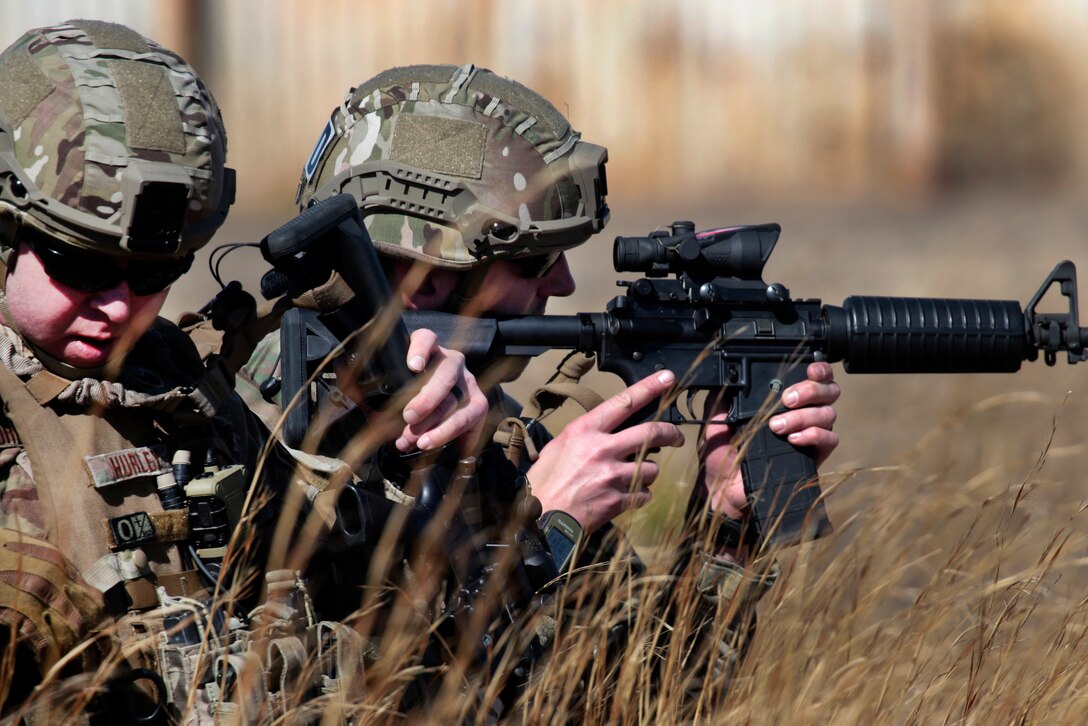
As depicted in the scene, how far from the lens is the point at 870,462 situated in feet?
24.8

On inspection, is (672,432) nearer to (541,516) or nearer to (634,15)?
(541,516)

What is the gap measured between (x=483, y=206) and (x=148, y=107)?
118 cm

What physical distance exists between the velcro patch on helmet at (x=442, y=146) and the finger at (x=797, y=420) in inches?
44.3

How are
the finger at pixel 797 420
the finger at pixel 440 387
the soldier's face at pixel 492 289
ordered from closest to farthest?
1. the finger at pixel 440 387
2. the soldier's face at pixel 492 289
3. the finger at pixel 797 420

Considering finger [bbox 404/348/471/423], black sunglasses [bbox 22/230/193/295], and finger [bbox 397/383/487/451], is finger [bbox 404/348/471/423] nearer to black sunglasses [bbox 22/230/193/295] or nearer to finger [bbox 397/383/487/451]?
finger [bbox 397/383/487/451]

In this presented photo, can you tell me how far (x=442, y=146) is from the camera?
3.83 meters

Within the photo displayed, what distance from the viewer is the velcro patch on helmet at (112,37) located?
287 cm

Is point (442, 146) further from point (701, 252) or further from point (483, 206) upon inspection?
point (701, 252)

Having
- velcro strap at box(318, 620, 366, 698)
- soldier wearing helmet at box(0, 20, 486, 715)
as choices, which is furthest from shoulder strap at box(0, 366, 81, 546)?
velcro strap at box(318, 620, 366, 698)

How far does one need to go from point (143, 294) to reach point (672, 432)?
5.00 ft

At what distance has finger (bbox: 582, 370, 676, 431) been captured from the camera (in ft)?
12.6

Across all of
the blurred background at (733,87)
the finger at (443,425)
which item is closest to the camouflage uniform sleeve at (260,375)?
the finger at (443,425)

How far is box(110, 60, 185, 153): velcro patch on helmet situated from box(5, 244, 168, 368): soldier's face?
29 centimetres

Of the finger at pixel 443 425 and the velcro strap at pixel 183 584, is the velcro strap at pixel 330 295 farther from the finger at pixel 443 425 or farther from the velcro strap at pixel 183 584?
the velcro strap at pixel 183 584
